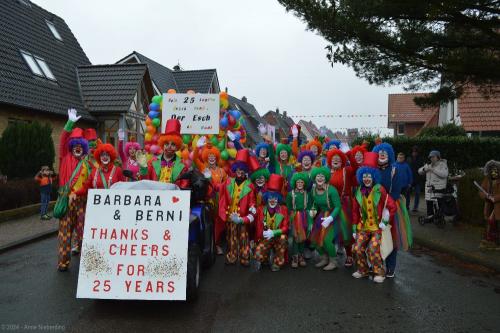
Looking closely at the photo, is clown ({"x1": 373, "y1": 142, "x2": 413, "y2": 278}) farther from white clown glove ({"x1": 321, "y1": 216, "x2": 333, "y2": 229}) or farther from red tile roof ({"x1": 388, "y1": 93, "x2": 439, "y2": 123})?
red tile roof ({"x1": 388, "y1": 93, "x2": 439, "y2": 123})

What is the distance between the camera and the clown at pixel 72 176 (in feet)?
19.3

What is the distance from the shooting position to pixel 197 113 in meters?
9.38

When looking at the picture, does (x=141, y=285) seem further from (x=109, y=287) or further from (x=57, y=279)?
(x=57, y=279)

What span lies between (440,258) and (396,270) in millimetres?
1276

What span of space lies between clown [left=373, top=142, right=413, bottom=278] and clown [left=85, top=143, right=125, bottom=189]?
12.3 feet

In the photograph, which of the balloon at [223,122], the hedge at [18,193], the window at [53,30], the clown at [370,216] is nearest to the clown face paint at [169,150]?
the clown at [370,216]

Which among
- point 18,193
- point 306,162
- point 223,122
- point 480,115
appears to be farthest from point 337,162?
point 480,115

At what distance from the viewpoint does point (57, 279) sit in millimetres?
5496

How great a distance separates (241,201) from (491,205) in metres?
4.44

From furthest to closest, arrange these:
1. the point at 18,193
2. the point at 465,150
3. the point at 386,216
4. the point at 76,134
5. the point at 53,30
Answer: the point at 53,30
the point at 465,150
the point at 18,193
the point at 76,134
the point at 386,216

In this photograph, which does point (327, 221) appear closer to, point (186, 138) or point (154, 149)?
point (154, 149)

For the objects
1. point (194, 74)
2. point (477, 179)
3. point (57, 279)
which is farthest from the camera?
point (194, 74)

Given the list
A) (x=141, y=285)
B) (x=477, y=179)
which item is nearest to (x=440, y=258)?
(x=477, y=179)

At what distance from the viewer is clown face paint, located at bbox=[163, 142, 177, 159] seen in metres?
6.06
